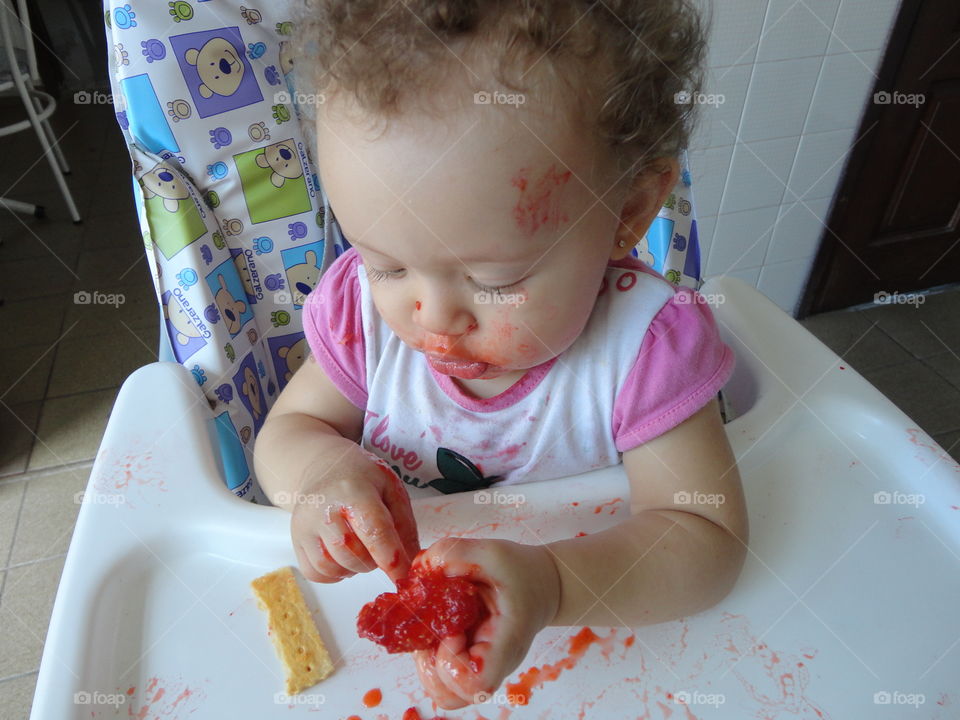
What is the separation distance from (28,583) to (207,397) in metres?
0.94

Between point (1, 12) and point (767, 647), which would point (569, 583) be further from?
point (1, 12)

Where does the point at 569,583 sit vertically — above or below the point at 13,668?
above

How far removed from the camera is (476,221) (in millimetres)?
458

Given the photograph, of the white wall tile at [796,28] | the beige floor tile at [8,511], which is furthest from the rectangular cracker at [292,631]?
the white wall tile at [796,28]

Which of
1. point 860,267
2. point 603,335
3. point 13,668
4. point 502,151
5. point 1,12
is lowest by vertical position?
point 13,668

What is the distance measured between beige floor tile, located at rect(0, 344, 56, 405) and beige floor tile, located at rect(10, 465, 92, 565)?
A: 1.08 ft

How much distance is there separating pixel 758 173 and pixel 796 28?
321mm

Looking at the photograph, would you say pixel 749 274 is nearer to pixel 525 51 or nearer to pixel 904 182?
pixel 904 182

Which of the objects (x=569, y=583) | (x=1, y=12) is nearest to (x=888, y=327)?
(x=569, y=583)

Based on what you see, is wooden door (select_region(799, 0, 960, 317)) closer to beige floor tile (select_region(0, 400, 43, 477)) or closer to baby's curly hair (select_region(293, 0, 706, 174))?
baby's curly hair (select_region(293, 0, 706, 174))

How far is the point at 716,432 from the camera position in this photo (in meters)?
0.60

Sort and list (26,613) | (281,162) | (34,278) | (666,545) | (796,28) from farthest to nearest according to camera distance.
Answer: (34,278) → (796,28) → (26,613) → (281,162) → (666,545)

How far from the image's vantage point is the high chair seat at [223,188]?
70 cm

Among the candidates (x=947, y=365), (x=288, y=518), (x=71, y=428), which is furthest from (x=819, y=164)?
(x=71, y=428)
